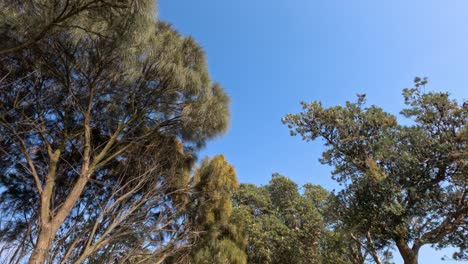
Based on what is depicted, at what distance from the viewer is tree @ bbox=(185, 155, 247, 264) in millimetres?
5348

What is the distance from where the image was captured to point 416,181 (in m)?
4.92

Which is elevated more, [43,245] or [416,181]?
[416,181]

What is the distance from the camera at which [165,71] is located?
4652 mm

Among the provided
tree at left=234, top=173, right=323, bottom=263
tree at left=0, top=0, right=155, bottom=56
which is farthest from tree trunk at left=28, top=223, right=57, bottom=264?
tree at left=234, top=173, right=323, bottom=263

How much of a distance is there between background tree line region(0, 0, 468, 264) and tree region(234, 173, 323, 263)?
2130mm

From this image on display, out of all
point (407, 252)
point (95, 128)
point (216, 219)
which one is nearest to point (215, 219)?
point (216, 219)

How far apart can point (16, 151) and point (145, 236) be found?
2544 millimetres

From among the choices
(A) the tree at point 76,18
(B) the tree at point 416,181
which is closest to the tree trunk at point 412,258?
(B) the tree at point 416,181

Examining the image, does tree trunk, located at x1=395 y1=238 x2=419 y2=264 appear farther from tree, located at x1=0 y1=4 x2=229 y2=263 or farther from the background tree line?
tree, located at x1=0 y1=4 x2=229 y2=263

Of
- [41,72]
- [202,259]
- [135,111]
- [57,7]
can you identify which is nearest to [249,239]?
[202,259]

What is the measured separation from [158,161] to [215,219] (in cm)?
155

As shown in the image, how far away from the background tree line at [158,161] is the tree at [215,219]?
21 millimetres

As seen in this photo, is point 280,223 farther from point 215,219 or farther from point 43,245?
point 43,245

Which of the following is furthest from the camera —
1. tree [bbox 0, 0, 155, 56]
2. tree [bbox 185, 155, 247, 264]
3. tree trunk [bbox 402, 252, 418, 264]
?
tree [bbox 185, 155, 247, 264]
